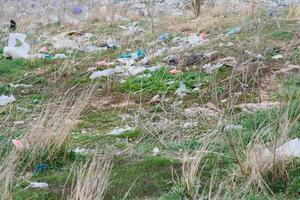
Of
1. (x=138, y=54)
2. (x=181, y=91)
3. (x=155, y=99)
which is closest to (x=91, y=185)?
(x=155, y=99)

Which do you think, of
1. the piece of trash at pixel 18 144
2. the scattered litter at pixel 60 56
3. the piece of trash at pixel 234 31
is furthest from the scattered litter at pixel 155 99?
the scattered litter at pixel 60 56

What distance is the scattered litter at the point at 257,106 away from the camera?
171 inches

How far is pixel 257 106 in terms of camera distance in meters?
4.48

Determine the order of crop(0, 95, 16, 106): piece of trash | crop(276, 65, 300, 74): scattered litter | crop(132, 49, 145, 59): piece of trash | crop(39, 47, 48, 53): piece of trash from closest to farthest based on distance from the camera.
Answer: crop(276, 65, 300, 74): scattered litter
crop(0, 95, 16, 106): piece of trash
crop(132, 49, 145, 59): piece of trash
crop(39, 47, 48, 53): piece of trash

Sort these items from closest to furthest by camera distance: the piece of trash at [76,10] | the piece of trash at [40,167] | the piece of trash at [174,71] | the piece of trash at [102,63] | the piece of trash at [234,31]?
1. the piece of trash at [40,167]
2. the piece of trash at [174,71]
3. the piece of trash at [102,63]
4. the piece of trash at [234,31]
5. the piece of trash at [76,10]

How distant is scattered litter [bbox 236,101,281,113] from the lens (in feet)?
14.2

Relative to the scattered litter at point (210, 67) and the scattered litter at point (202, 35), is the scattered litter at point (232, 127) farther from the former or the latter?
the scattered litter at point (202, 35)

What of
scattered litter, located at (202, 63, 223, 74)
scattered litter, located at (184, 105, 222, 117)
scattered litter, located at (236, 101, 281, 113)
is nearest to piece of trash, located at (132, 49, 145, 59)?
scattered litter, located at (202, 63, 223, 74)

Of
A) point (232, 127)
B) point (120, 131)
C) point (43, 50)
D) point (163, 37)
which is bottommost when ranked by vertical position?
point (43, 50)

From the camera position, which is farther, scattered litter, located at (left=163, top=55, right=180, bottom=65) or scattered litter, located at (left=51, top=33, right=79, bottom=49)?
scattered litter, located at (left=51, top=33, right=79, bottom=49)

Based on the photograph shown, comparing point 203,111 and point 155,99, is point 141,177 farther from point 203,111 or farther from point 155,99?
point 155,99

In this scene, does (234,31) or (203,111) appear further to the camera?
(234,31)

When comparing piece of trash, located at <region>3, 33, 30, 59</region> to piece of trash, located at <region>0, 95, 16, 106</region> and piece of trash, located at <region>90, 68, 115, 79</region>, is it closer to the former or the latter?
piece of trash, located at <region>90, 68, 115, 79</region>

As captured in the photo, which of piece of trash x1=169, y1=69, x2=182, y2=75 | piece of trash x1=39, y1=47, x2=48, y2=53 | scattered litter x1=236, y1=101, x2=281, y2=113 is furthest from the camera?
piece of trash x1=39, y1=47, x2=48, y2=53
